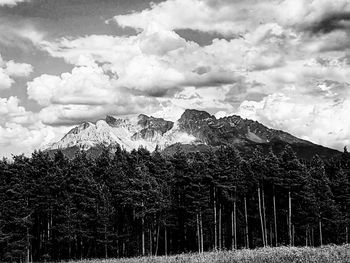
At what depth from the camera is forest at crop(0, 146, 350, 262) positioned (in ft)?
170

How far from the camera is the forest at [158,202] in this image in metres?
51.8

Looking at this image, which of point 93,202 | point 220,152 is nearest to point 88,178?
point 93,202

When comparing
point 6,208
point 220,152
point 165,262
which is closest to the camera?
point 165,262

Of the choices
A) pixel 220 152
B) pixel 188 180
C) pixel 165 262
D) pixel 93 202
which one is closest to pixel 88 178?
pixel 93 202

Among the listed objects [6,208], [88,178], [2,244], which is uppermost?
[88,178]

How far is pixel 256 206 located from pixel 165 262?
1674 inches

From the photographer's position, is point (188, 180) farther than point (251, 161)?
No

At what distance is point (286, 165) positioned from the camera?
5662cm

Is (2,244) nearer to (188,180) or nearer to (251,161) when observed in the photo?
(188,180)

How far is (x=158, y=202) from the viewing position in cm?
5203

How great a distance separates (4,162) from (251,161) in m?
38.3

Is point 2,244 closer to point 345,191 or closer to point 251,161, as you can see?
point 251,161

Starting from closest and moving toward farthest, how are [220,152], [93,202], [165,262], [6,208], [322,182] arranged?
[165,262]
[6,208]
[93,202]
[220,152]
[322,182]

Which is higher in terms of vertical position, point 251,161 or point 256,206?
point 251,161
